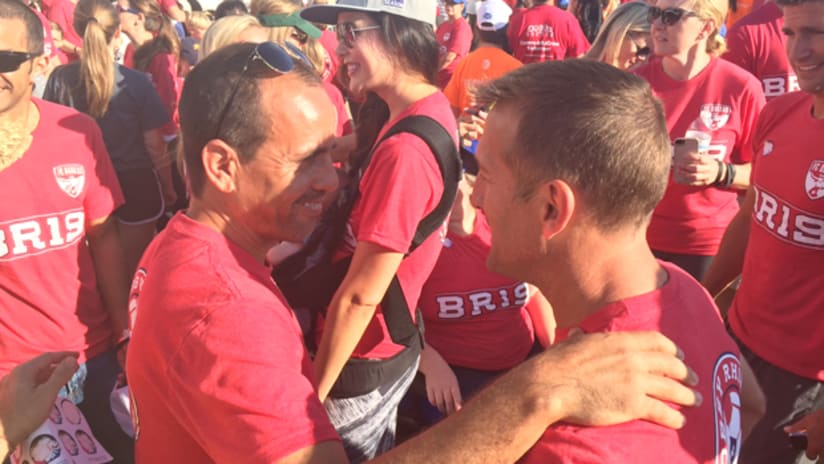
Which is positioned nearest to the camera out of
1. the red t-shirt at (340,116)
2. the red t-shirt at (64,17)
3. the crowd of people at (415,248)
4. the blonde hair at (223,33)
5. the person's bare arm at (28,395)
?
the crowd of people at (415,248)

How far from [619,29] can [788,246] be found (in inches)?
100

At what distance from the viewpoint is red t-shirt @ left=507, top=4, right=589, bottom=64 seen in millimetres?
7102

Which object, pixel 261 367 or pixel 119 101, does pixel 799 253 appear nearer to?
pixel 261 367

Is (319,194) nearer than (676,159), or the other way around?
(319,194)

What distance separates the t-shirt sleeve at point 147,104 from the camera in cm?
444

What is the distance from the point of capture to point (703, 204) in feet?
12.7

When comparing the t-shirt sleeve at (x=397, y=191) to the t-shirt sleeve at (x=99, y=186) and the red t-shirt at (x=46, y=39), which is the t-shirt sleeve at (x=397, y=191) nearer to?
the t-shirt sleeve at (x=99, y=186)

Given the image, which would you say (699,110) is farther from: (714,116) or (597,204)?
(597,204)

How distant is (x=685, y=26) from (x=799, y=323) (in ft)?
5.97

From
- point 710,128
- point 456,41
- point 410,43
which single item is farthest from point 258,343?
point 456,41

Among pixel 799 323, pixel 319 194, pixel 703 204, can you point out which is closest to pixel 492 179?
pixel 319 194

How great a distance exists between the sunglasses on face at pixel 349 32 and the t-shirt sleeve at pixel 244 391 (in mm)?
1652

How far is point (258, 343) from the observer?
4.29ft

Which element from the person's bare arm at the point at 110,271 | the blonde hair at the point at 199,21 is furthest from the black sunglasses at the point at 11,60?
the blonde hair at the point at 199,21
